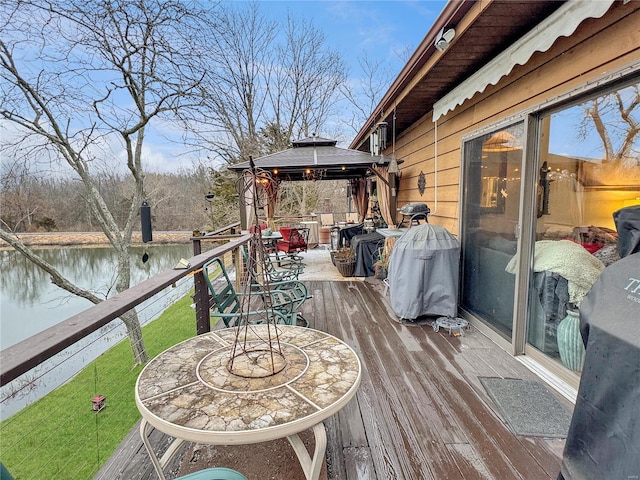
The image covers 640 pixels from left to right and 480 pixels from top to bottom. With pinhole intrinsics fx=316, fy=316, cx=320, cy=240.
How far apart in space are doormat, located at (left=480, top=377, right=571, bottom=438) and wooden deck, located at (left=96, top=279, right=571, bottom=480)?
0.17ft

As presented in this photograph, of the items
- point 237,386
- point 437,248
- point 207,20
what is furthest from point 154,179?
point 237,386

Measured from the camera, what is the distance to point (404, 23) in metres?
10.4

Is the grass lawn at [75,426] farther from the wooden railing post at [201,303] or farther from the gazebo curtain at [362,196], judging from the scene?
the gazebo curtain at [362,196]

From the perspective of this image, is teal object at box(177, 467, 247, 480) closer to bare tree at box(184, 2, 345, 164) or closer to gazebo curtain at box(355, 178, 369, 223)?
gazebo curtain at box(355, 178, 369, 223)

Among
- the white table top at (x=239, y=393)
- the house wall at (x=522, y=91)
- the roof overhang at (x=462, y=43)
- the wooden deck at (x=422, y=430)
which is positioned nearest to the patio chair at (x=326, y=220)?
the house wall at (x=522, y=91)

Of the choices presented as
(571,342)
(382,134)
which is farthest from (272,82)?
(571,342)

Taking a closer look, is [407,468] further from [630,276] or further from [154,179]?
[154,179]

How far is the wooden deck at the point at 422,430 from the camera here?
152 centimetres

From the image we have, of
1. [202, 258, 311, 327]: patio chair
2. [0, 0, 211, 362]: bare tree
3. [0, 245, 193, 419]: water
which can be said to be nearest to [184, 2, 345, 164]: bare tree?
[0, 0, 211, 362]: bare tree

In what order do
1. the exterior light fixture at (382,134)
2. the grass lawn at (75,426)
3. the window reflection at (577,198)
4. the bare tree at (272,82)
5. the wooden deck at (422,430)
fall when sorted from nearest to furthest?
the wooden deck at (422,430) → the window reflection at (577,198) → the grass lawn at (75,426) → the exterior light fixture at (382,134) → the bare tree at (272,82)

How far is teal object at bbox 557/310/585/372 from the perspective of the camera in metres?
2.09

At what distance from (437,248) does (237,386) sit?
8.14 feet

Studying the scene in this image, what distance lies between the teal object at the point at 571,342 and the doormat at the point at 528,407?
25 centimetres

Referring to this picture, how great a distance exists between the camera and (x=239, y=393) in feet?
3.90
